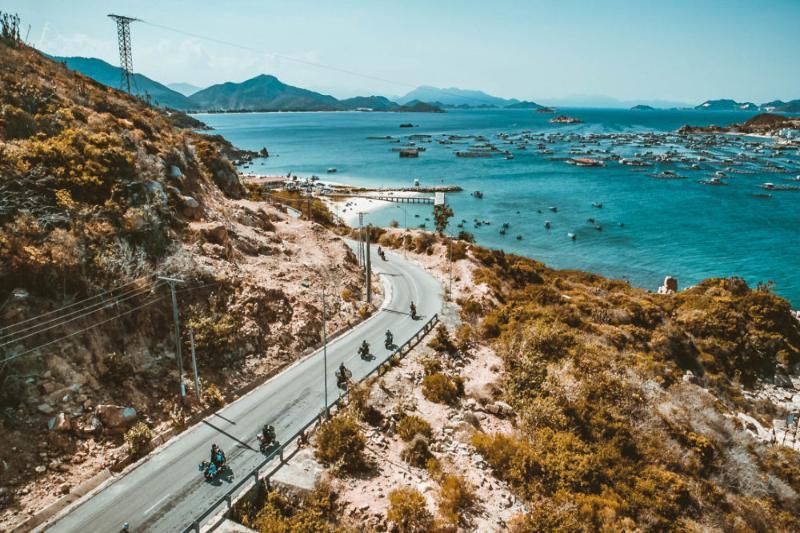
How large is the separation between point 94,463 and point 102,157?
22.3 m

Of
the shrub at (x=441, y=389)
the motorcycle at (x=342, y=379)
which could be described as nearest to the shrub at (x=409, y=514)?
the shrub at (x=441, y=389)

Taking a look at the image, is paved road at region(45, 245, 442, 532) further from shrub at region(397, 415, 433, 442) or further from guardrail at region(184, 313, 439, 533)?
shrub at region(397, 415, 433, 442)

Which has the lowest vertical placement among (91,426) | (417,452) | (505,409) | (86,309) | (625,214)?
(505,409)

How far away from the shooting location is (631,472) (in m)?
22.6

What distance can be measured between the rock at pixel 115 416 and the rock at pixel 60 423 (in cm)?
123

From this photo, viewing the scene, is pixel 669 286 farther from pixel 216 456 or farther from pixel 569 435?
pixel 216 456

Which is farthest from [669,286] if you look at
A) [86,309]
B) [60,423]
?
[60,423]

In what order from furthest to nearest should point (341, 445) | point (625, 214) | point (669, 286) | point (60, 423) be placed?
1. point (625, 214)
2. point (669, 286)
3. point (341, 445)
4. point (60, 423)

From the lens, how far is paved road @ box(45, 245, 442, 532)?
56.8 ft

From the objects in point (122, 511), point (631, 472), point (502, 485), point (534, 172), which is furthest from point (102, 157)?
point (534, 172)

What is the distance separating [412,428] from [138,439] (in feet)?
42.7

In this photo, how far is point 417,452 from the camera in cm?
2141

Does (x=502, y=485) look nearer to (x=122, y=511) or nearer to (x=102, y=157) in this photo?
(x=122, y=511)

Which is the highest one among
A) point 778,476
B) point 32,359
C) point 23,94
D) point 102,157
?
point 23,94
